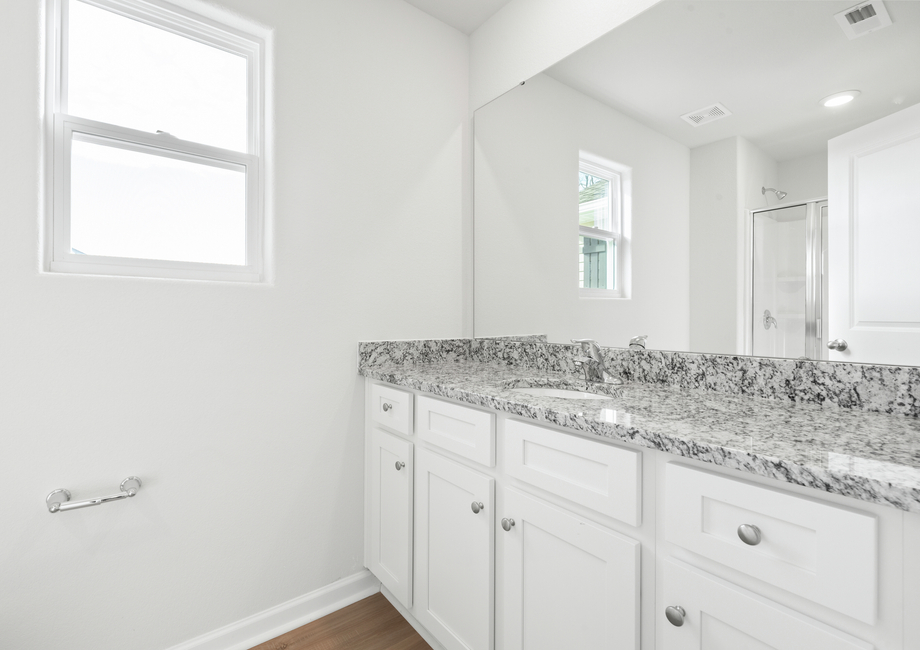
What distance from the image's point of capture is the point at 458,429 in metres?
1.32

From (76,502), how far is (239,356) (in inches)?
22.9

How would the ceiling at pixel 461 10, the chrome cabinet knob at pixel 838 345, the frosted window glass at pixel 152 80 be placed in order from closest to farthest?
the chrome cabinet knob at pixel 838 345, the frosted window glass at pixel 152 80, the ceiling at pixel 461 10

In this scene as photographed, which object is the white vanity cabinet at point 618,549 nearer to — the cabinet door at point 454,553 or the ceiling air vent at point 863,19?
the cabinet door at point 454,553

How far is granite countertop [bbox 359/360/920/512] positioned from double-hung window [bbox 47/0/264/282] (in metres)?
0.95

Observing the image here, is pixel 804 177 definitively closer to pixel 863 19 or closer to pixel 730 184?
pixel 730 184

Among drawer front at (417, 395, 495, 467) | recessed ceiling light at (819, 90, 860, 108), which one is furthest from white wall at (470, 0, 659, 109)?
drawer front at (417, 395, 495, 467)

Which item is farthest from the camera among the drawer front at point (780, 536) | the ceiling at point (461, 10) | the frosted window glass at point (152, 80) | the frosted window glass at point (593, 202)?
the ceiling at point (461, 10)

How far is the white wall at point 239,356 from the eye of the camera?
125 centimetres

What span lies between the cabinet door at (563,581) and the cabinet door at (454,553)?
0.19ft

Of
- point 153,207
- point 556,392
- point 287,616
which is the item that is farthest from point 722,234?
point 287,616

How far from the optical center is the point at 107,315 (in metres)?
1.34

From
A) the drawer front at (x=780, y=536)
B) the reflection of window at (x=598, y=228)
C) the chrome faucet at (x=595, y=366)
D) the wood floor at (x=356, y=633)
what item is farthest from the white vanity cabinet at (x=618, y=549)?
the reflection of window at (x=598, y=228)

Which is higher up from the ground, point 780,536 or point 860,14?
point 860,14

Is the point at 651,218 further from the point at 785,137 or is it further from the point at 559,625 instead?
the point at 559,625
